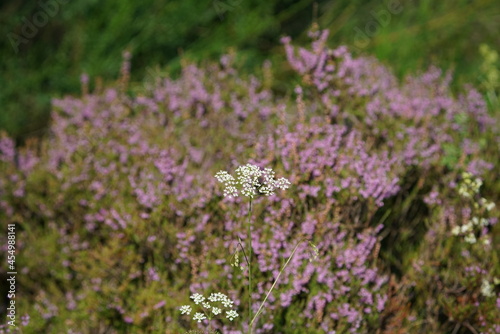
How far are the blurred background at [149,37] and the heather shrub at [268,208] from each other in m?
0.92

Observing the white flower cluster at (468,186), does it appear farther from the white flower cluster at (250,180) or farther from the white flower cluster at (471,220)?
the white flower cluster at (250,180)

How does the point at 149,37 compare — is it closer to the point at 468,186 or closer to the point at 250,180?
the point at 468,186

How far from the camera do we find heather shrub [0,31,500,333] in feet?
9.29

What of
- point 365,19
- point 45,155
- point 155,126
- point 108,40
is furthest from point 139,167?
point 365,19

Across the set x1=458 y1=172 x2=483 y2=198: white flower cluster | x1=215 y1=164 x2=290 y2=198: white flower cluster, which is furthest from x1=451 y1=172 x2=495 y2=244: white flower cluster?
x1=215 y1=164 x2=290 y2=198: white flower cluster

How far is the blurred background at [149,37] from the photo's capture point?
4.95 meters

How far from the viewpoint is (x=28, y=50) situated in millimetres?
5105

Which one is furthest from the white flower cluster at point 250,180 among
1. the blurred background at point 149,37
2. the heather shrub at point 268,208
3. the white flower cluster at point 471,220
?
the blurred background at point 149,37

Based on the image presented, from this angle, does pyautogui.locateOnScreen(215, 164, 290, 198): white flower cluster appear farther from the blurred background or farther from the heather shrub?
the blurred background

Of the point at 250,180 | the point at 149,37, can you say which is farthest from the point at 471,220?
the point at 149,37

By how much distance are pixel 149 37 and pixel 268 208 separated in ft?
8.84

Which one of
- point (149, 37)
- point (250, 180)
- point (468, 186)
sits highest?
point (149, 37)

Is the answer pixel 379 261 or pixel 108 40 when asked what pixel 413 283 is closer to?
pixel 379 261

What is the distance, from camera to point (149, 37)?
5.12 metres
